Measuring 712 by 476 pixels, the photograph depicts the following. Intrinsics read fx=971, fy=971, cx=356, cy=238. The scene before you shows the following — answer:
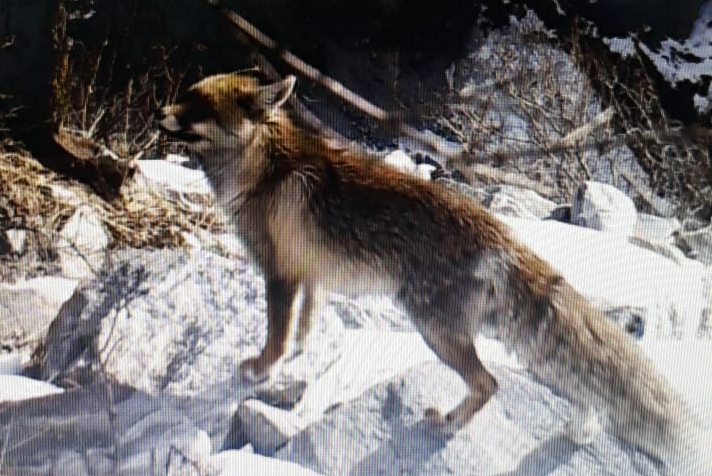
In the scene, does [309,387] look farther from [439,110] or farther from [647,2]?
[647,2]

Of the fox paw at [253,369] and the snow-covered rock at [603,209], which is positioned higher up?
the snow-covered rock at [603,209]

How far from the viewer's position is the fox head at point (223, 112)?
1429 mm

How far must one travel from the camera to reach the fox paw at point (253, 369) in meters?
1.45

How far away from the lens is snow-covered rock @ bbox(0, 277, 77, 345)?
56.2 inches

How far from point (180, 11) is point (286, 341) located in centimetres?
52

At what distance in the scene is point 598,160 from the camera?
4.72ft

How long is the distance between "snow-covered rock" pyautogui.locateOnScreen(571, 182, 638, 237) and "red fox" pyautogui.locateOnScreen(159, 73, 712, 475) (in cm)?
10

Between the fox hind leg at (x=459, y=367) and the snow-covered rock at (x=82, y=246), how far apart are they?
1.64 feet

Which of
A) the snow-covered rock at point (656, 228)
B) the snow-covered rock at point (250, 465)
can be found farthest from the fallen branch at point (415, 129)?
the snow-covered rock at point (250, 465)

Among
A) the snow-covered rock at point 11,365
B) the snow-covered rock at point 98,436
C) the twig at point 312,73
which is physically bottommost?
the snow-covered rock at point 98,436

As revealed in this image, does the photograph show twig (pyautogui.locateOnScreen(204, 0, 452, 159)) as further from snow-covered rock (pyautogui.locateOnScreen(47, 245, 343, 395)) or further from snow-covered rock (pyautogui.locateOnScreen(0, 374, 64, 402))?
snow-covered rock (pyautogui.locateOnScreen(0, 374, 64, 402))

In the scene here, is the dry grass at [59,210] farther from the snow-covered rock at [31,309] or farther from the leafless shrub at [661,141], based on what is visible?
the leafless shrub at [661,141]

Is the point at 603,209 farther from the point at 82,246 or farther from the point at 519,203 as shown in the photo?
the point at 82,246

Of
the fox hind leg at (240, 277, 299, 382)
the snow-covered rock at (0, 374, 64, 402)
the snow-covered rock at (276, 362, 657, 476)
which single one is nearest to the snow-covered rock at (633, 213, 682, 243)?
the snow-covered rock at (276, 362, 657, 476)
